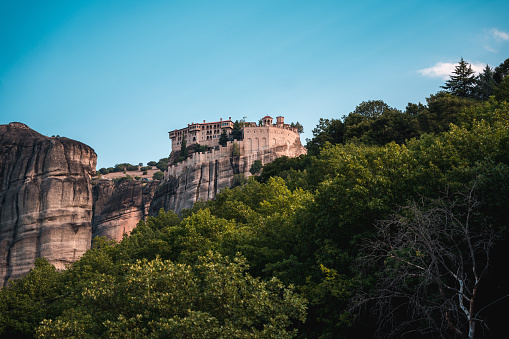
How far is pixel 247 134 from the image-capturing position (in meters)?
118

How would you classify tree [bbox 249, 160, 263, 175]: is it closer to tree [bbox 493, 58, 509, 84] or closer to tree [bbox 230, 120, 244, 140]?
tree [bbox 230, 120, 244, 140]

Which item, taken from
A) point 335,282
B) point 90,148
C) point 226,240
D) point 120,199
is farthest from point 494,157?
point 120,199

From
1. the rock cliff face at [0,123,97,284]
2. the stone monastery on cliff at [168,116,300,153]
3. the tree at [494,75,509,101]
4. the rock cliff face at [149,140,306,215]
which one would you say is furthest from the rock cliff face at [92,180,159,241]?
the tree at [494,75,509,101]

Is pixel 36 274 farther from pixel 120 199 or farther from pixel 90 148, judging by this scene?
pixel 120 199

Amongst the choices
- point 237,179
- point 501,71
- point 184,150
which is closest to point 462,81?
point 501,71

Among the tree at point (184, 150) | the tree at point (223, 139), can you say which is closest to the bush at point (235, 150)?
the tree at point (223, 139)

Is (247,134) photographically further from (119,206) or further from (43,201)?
(43,201)

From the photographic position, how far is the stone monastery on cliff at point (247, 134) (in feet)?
386

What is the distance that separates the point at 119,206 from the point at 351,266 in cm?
10522

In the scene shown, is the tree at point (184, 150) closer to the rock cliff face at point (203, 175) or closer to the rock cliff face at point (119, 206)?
the rock cliff face at point (119, 206)

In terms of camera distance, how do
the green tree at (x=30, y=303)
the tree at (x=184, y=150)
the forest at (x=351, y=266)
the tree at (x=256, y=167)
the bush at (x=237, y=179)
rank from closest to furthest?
the forest at (x=351, y=266), the green tree at (x=30, y=303), the bush at (x=237, y=179), the tree at (x=256, y=167), the tree at (x=184, y=150)

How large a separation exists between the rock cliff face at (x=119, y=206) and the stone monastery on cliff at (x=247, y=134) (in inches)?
648

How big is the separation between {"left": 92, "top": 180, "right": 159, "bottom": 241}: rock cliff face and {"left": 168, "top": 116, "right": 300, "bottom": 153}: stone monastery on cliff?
54.0 feet

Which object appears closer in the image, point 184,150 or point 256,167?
point 256,167
